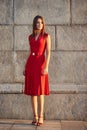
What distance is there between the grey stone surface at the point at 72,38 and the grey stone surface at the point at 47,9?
162 millimetres

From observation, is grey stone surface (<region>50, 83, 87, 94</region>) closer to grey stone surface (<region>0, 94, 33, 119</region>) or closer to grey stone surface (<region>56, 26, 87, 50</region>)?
grey stone surface (<region>0, 94, 33, 119</region>)

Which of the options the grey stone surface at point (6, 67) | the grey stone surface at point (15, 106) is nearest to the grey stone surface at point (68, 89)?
the grey stone surface at point (15, 106)

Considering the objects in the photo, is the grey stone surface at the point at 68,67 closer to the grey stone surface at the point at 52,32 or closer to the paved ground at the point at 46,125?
the grey stone surface at the point at 52,32

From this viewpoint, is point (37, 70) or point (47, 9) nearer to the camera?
point (37, 70)

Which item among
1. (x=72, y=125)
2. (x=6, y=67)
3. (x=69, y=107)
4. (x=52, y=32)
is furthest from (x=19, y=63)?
(x=72, y=125)

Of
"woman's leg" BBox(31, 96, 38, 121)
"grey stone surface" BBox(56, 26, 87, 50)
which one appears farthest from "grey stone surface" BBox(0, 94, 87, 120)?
"grey stone surface" BBox(56, 26, 87, 50)

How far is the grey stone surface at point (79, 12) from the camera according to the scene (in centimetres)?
668

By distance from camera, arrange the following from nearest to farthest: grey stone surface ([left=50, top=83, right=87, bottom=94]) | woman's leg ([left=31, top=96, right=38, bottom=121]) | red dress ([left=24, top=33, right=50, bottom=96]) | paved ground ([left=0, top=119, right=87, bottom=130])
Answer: paved ground ([left=0, top=119, right=87, bottom=130])
red dress ([left=24, top=33, right=50, bottom=96])
woman's leg ([left=31, top=96, right=38, bottom=121])
grey stone surface ([left=50, top=83, right=87, bottom=94])

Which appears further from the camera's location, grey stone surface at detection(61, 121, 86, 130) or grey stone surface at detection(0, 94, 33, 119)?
grey stone surface at detection(0, 94, 33, 119)

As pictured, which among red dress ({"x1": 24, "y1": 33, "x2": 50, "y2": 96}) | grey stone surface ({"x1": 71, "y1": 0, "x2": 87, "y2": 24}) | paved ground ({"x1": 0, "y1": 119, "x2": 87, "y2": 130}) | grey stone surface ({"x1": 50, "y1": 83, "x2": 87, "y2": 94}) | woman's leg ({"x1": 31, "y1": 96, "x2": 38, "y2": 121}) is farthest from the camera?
grey stone surface ({"x1": 71, "y1": 0, "x2": 87, "y2": 24})

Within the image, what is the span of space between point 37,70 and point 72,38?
1163 millimetres

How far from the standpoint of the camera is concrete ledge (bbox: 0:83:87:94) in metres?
6.50

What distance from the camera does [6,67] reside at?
22.2 feet

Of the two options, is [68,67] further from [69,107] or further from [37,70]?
[37,70]
